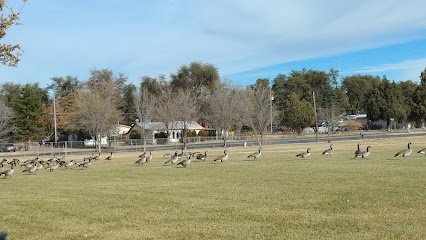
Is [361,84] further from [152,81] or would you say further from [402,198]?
[402,198]

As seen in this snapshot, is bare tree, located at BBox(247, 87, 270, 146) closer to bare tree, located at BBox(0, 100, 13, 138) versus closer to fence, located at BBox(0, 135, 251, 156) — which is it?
fence, located at BBox(0, 135, 251, 156)

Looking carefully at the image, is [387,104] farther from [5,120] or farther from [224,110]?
[5,120]

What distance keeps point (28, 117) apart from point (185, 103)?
30215mm

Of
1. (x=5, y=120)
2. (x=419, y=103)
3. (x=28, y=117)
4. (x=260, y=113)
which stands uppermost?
(x=419, y=103)

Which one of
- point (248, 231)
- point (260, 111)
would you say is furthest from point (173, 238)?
point (260, 111)

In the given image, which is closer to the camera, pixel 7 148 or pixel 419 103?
pixel 7 148

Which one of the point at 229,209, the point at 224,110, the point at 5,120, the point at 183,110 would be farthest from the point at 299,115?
the point at 229,209

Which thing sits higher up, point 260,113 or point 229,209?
point 260,113

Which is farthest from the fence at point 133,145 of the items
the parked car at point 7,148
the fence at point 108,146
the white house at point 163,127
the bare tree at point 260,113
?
the white house at point 163,127

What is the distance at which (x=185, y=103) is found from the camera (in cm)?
7212

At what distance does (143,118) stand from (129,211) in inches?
2498

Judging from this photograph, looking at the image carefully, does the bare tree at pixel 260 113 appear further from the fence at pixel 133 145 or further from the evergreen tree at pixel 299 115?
the evergreen tree at pixel 299 115

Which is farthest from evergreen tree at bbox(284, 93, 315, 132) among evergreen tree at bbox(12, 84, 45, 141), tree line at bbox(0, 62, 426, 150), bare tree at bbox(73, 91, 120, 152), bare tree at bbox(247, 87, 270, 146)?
evergreen tree at bbox(12, 84, 45, 141)

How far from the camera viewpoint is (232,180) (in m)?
17.6
